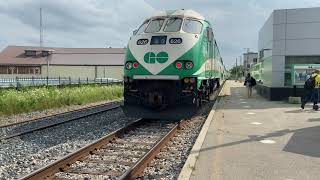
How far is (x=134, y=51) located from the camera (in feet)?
43.6

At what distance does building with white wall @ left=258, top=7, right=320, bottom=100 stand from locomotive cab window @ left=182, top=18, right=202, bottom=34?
10477 millimetres

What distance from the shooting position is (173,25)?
13602 millimetres

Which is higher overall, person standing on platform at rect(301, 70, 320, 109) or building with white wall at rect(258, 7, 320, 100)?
building with white wall at rect(258, 7, 320, 100)

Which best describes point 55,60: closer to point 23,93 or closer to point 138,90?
point 23,93

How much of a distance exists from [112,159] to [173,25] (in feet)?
20.0

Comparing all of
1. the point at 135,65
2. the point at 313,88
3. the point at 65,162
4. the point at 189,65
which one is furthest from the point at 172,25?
the point at 313,88

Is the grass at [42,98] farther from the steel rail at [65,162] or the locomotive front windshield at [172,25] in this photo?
the steel rail at [65,162]

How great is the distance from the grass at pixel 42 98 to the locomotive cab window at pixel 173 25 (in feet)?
27.1

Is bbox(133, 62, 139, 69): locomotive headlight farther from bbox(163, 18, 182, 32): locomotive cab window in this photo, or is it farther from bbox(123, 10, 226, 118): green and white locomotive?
bbox(163, 18, 182, 32): locomotive cab window

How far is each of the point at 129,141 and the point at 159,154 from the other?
1678 millimetres

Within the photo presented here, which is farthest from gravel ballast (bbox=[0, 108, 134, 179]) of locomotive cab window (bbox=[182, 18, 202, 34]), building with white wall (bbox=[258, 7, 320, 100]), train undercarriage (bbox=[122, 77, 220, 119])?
building with white wall (bbox=[258, 7, 320, 100])

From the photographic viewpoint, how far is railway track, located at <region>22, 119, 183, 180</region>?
734 centimetres

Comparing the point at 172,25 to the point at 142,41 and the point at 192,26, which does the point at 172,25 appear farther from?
the point at 142,41

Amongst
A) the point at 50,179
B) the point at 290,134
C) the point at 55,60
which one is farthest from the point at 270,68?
the point at 55,60
